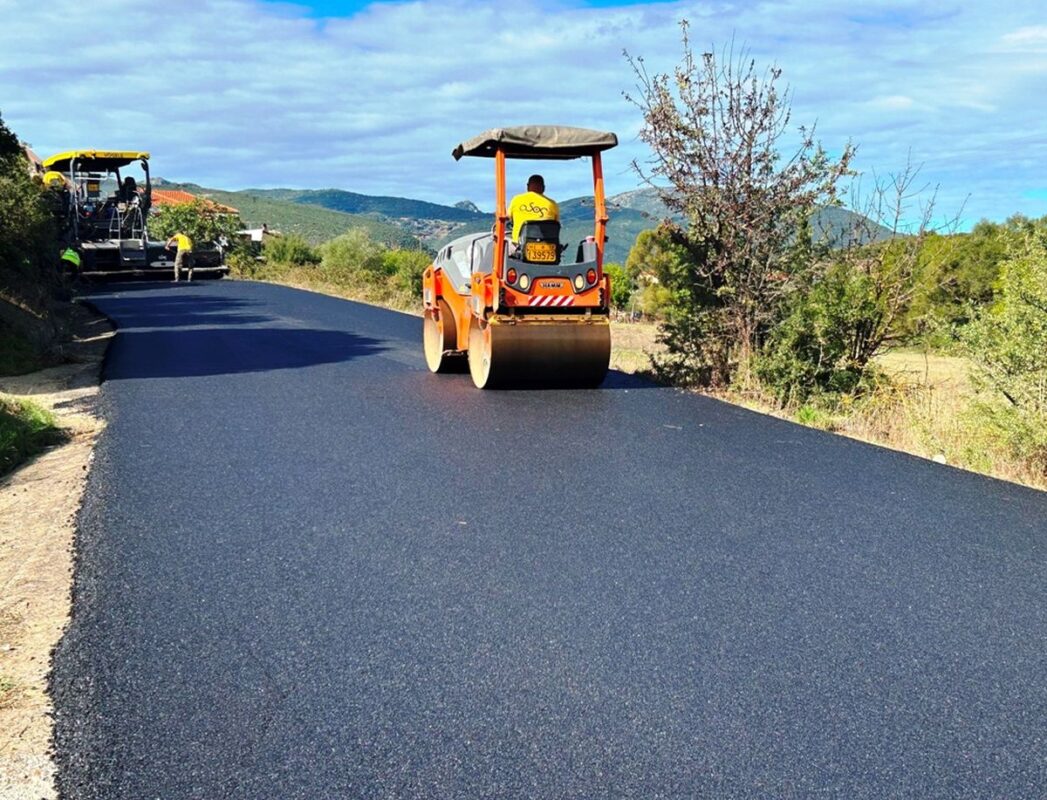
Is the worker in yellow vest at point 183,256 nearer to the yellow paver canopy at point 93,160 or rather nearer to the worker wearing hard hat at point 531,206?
the yellow paver canopy at point 93,160

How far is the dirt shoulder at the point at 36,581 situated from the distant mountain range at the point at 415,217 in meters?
5.67

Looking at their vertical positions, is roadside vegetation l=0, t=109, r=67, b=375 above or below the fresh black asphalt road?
above

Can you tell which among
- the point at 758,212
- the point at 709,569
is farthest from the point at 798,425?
the point at 709,569

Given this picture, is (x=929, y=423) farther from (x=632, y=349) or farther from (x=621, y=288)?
(x=621, y=288)

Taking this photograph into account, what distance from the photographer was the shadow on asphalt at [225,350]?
1291 cm

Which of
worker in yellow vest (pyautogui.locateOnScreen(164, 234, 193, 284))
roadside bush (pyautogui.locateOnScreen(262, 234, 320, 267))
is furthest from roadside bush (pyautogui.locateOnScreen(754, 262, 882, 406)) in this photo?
roadside bush (pyautogui.locateOnScreen(262, 234, 320, 267))

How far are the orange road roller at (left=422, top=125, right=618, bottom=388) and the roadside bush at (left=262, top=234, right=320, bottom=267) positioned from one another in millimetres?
25670

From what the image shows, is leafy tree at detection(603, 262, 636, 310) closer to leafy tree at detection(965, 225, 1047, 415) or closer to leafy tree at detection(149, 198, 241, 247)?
leafy tree at detection(149, 198, 241, 247)

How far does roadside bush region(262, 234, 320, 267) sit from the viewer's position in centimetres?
3653

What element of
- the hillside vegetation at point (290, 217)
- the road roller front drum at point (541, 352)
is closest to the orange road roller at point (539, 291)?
the road roller front drum at point (541, 352)

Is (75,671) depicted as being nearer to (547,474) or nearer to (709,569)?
(709,569)

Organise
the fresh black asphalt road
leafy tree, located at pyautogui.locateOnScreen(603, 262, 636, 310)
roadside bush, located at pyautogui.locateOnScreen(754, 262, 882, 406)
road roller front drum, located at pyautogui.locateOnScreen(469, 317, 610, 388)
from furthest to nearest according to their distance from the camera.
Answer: leafy tree, located at pyautogui.locateOnScreen(603, 262, 636, 310) → roadside bush, located at pyautogui.locateOnScreen(754, 262, 882, 406) → road roller front drum, located at pyautogui.locateOnScreen(469, 317, 610, 388) → the fresh black asphalt road

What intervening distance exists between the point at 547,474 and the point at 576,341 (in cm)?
371

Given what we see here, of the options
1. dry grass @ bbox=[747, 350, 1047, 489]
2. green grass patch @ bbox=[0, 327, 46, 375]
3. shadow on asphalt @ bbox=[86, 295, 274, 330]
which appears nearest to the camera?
dry grass @ bbox=[747, 350, 1047, 489]
